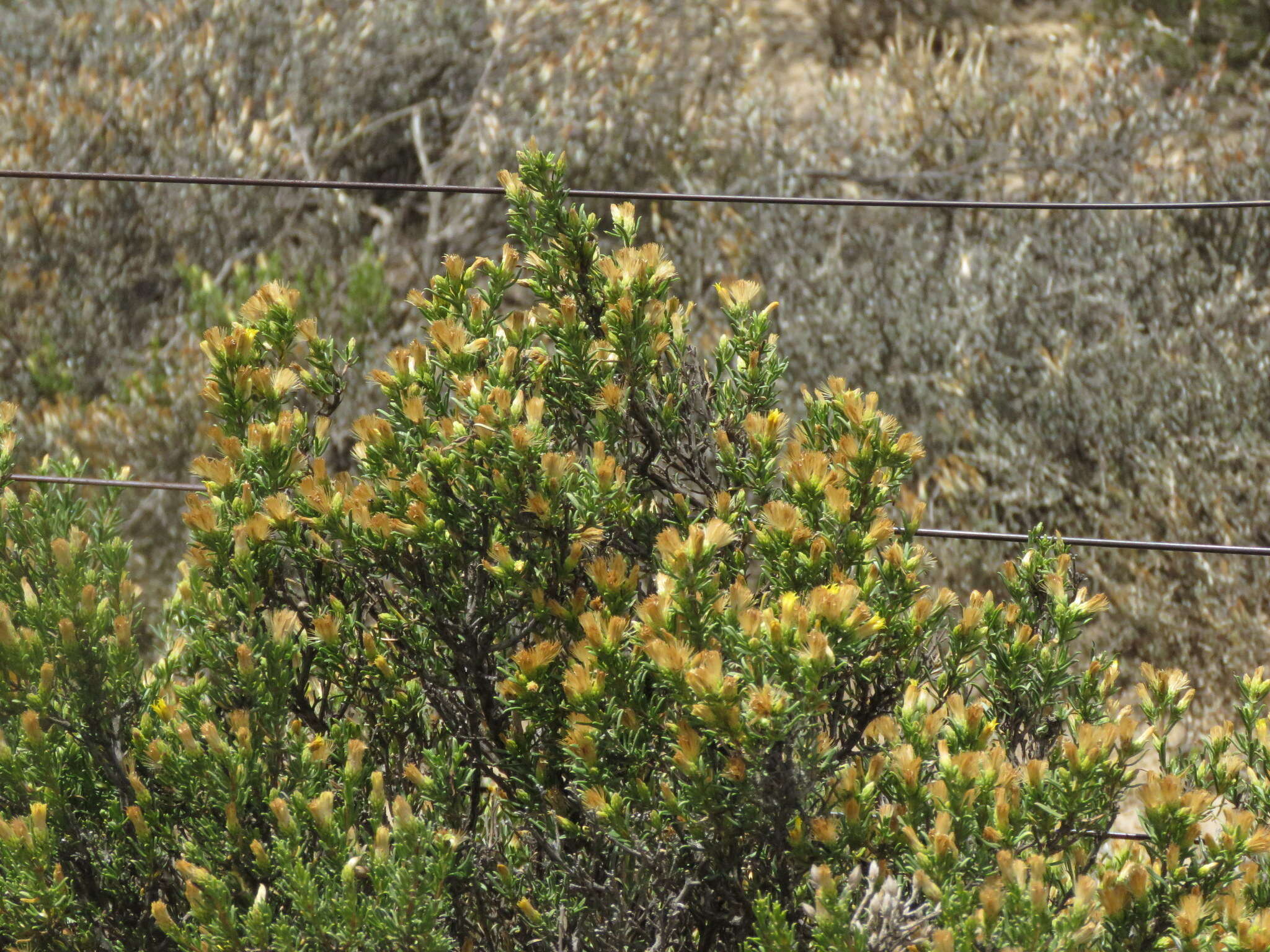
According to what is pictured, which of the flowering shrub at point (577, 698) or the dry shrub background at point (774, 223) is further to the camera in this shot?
the dry shrub background at point (774, 223)

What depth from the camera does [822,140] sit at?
645 cm

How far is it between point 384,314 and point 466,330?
3.95m

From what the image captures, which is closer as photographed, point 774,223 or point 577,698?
point 577,698

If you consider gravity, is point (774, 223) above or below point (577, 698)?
below

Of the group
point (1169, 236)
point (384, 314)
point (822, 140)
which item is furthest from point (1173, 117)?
point (384, 314)

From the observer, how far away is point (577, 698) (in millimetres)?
1716

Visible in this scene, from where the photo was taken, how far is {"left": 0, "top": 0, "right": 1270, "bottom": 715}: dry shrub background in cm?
495

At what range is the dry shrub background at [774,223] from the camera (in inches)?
195

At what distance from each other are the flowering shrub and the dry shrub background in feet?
9.89

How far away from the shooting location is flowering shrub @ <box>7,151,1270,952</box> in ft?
5.42

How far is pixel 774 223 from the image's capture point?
5898 mm

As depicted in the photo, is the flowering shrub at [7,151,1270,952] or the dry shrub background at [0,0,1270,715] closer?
the flowering shrub at [7,151,1270,952]

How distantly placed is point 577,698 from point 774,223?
14.7ft

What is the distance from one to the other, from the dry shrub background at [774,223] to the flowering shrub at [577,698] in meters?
3.01
